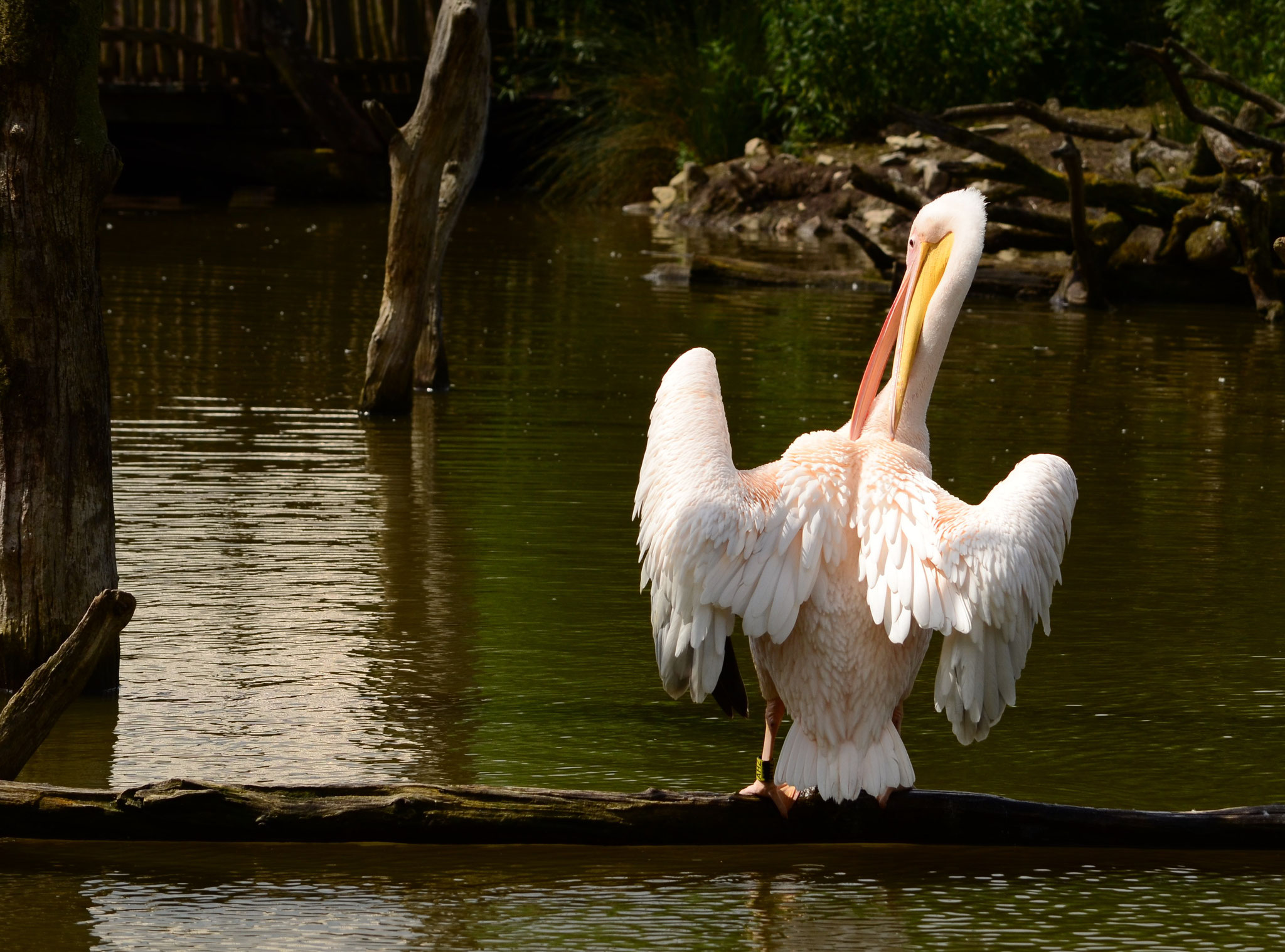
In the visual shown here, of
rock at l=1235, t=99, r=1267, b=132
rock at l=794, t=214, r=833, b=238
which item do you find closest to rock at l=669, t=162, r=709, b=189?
rock at l=794, t=214, r=833, b=238

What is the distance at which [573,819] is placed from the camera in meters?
3.76

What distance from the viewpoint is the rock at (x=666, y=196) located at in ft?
68.6

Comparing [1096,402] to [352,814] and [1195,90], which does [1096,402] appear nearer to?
[352,814]

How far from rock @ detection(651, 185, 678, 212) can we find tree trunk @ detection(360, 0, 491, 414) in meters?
12.1

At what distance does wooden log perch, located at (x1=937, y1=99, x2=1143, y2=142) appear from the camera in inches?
506

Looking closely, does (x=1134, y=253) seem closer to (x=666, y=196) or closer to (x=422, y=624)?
(x=666, y=196)

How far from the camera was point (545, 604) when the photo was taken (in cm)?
597

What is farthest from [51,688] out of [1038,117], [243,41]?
[243,41]

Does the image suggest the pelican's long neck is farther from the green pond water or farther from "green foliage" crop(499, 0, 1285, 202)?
"green foliage" crop(499, 0, 1285, 202)

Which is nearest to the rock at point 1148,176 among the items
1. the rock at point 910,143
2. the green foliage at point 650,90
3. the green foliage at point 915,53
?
the rock at point 910,143

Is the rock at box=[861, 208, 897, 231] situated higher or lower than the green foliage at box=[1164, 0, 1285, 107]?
lower

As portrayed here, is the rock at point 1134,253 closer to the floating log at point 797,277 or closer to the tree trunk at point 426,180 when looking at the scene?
the floating log at point 797,277

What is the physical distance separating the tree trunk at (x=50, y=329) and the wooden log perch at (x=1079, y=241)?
28.5ft

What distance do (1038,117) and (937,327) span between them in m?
8.92
